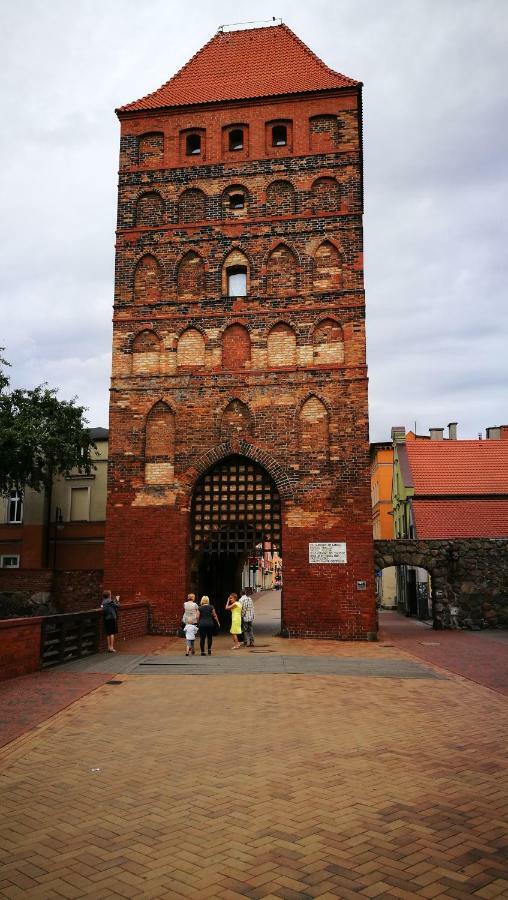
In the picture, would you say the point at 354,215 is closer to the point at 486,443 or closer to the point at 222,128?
the point at 222,128

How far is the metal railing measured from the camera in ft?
42.0

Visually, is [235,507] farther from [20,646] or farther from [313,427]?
[20,646]

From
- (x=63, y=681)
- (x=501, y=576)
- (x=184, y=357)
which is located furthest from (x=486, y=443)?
(x=63, y=681)

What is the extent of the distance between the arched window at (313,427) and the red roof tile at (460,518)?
784 cm

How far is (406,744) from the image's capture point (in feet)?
24.8

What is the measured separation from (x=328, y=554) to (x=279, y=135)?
13029mm

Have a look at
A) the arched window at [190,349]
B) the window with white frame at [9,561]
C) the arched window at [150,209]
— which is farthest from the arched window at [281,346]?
the window with white frame at [9,561]

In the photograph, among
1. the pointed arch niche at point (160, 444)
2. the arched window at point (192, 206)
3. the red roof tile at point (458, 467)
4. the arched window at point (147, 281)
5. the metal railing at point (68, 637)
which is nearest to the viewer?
the metal railing at point (68, 637)

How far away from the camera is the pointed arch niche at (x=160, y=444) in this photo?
65.8 ft

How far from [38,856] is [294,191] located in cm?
1973

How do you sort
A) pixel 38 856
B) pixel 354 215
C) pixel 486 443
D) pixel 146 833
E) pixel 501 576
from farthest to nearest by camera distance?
pixel 486 443
pixel 501 576
pixel 354 215
pixel 146 833
pixel 38 856

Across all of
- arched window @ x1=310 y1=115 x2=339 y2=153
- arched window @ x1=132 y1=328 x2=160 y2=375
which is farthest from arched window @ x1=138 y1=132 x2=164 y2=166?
arched window @ x1=132 y1=328 x2=160 y2=375

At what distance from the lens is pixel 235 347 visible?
20531 mm

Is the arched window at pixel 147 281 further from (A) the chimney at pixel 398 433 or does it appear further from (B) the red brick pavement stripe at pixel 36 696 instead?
(A) the chimney at pixel 398 433
